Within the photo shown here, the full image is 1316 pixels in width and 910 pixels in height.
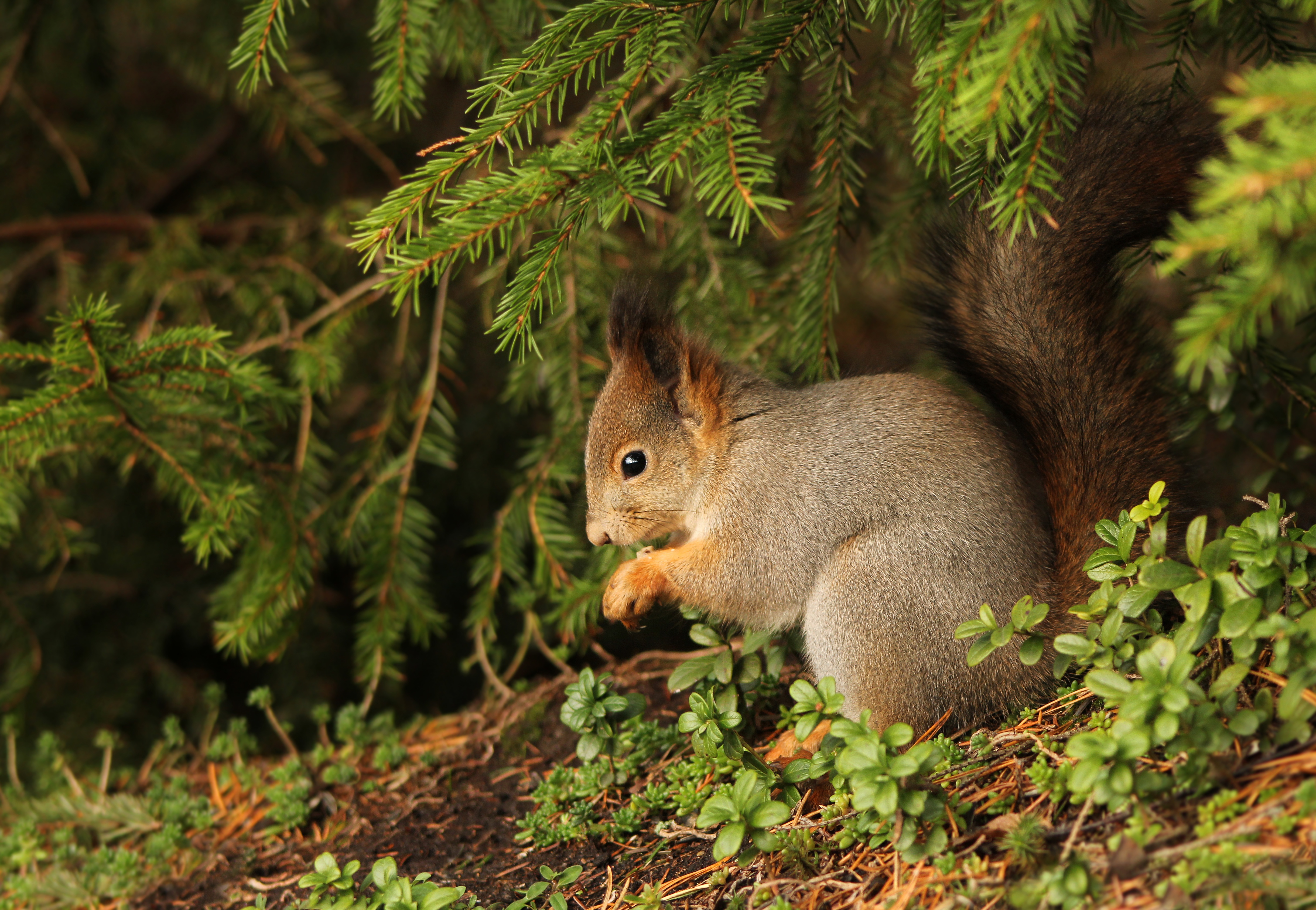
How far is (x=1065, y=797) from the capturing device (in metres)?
1.16

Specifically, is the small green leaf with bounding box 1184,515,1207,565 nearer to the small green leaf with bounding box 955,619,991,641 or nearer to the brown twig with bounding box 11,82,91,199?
the small green leaf with bounding box 955,619,991,641

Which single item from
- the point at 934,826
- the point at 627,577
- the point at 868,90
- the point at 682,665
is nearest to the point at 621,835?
the point at 682,665

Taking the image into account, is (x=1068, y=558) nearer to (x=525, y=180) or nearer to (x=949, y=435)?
(x=949, y=435)

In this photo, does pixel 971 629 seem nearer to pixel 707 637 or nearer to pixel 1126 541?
pixel 1126 541

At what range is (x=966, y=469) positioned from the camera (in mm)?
1528

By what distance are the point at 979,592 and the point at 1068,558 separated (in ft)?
0.57

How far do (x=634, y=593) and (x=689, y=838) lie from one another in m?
0.42

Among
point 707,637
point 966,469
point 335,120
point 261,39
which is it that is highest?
point 335,120

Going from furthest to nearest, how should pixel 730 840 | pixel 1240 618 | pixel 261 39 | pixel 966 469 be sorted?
pixel 966 469 < pixel 261 39 < pixel 730 840 < pixel 1240 618

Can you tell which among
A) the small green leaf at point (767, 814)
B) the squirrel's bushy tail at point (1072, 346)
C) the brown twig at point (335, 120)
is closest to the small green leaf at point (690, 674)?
the small green leaf at point (767, 814)

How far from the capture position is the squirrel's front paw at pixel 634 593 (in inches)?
65.6

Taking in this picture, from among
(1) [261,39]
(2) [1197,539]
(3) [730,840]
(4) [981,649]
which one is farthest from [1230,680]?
(1) [261,39]

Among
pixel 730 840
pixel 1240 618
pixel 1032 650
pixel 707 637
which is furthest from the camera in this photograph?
pixel 707 637

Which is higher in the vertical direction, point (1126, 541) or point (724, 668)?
point (1126, 541)
